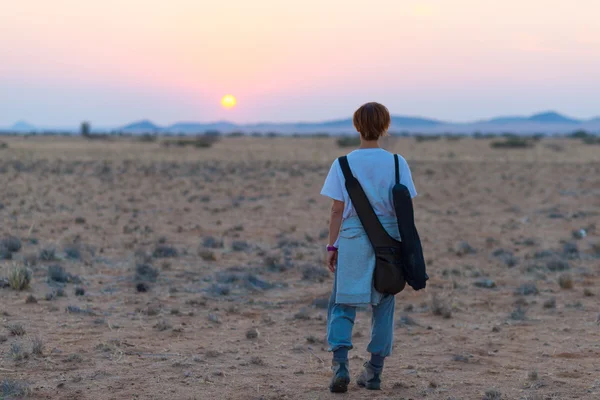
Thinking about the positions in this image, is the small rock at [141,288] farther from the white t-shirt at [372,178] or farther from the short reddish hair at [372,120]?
the short reddish hair at [372,120]

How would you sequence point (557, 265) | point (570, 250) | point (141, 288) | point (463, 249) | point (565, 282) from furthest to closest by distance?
point (463, 249)
point (570, 250)
point (557, 265)
point (565, 282)
point (141, 288)

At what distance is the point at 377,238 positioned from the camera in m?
4.97

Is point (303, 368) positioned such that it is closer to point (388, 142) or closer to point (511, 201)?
point (388, 142)

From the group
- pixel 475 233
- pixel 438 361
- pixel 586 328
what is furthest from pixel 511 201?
pixel 438 361

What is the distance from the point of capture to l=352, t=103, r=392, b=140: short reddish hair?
495 cm

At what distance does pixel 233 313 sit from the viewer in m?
8.36

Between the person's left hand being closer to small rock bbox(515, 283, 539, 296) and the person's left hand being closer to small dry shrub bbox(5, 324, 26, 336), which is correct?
small dry shrub bbox(5, 324, 26, 336)

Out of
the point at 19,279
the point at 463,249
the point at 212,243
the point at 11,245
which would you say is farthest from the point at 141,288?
the point at 463,249

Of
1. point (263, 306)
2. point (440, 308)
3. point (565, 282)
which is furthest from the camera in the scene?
point (565, 282)

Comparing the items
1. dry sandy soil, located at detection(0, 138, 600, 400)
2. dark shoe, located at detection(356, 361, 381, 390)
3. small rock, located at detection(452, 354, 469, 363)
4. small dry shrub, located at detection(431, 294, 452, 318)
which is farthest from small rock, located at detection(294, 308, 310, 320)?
dark shoe, located at detection(356, 361, 381, 390)

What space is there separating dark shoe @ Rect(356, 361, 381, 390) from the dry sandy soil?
100mm

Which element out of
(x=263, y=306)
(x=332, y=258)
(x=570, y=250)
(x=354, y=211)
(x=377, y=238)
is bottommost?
(x=263, y=306)

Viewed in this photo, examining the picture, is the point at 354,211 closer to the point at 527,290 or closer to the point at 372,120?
the point at 372,120

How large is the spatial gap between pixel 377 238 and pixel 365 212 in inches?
7.7
